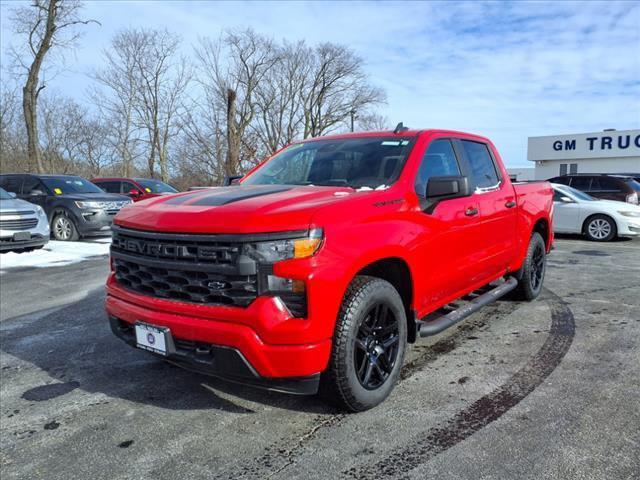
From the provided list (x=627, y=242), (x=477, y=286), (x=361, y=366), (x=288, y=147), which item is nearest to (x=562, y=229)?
(x=627, y=242)

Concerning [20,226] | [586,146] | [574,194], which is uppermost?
[586,146]

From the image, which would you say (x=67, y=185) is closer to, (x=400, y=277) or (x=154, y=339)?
(x=154, y=339)

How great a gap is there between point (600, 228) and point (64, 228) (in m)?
12.8

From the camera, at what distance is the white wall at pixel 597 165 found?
33.0 meters

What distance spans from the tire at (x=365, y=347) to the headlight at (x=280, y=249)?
0.44 metres

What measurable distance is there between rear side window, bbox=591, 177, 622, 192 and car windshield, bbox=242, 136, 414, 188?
39.5ft

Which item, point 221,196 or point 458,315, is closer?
point 221,196

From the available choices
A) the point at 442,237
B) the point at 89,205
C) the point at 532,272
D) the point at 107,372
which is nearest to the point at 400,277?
the point at 442,237

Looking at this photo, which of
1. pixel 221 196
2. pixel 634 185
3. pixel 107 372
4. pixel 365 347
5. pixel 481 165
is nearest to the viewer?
pixel 365 347

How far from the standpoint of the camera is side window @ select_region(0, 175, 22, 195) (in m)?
12.4

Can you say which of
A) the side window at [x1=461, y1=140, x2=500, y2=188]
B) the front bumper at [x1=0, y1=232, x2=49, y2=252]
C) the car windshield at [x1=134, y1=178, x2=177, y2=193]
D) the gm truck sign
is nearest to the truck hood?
the side window at [x1=461, y1=140, x2=500, y2=188]

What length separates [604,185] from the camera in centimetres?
1364

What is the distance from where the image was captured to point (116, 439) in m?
2.81

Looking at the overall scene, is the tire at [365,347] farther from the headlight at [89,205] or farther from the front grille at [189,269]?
the headlight at [89,205]
